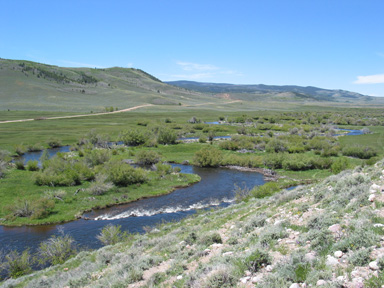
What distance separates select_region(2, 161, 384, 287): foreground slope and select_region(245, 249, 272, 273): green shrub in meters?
0.03

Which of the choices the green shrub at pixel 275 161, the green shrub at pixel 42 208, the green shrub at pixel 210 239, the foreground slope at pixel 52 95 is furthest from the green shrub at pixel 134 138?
the foreground slope at pixel 52 95

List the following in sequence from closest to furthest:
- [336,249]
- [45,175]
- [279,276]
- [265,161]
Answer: [279,276]
[336,249]
[45,175]
[265,161]

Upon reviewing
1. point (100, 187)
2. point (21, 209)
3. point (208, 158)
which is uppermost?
point (208, 158)

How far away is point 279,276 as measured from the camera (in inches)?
286

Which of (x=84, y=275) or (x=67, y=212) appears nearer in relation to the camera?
(x=84, y=275)

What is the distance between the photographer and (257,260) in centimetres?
834

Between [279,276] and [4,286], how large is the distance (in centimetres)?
1218

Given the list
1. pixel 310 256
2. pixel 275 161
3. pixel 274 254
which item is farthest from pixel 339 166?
pixel 310 256

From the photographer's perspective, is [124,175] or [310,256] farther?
[124,175]

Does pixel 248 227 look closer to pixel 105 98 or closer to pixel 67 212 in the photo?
pixel 67 212

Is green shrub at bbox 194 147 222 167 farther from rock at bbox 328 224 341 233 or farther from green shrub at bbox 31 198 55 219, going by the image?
rock at bbox 328 224 341 233

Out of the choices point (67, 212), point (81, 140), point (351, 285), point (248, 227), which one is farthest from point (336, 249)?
point (81, 140)

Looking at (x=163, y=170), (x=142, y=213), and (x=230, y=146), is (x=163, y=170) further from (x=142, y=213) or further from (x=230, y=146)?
(x=230, y=146)

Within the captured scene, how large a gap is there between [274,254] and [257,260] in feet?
2.72
